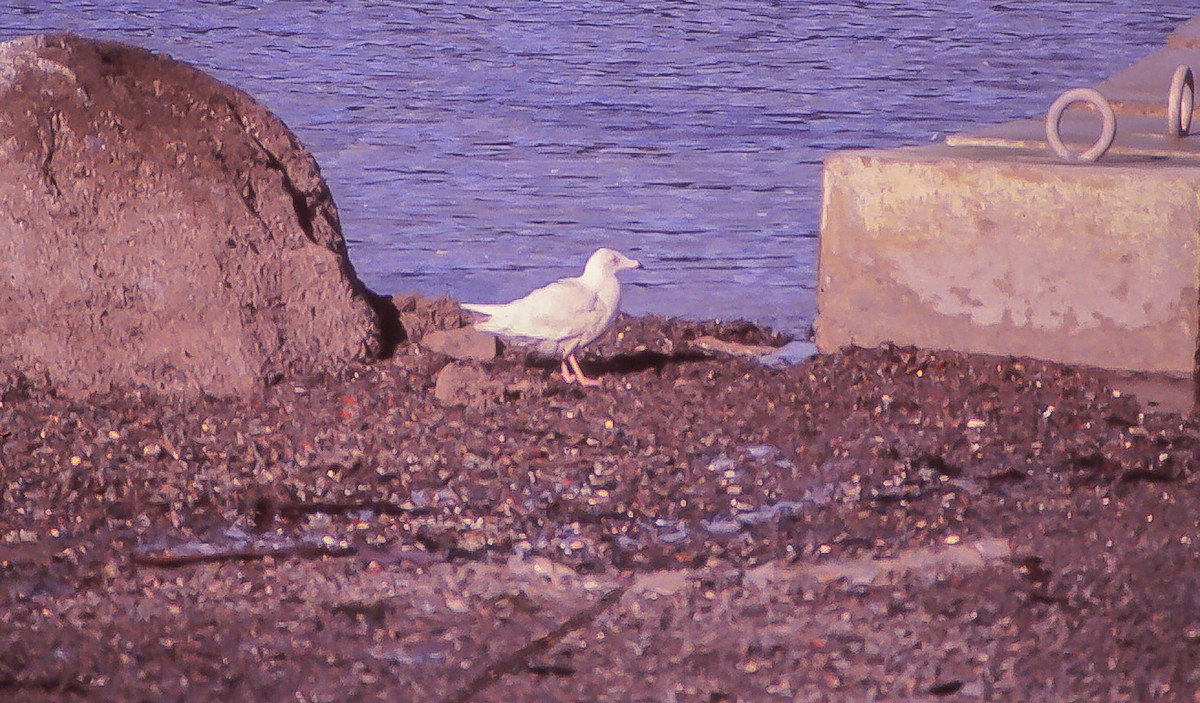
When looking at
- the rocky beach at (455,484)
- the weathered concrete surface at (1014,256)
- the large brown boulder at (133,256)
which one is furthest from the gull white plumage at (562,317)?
the weathered concrete surface at (1014,256)

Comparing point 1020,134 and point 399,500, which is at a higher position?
point 1020,134

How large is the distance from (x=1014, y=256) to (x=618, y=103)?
8.27 metres

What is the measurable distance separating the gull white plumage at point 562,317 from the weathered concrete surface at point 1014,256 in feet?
2.94

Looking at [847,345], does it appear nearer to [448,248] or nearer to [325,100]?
[448,248]

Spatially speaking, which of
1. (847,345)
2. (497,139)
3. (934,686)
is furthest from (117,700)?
(497,139)

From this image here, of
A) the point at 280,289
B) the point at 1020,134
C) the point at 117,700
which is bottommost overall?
the point at 117,700

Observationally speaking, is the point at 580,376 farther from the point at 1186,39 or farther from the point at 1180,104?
the point at 1186,39

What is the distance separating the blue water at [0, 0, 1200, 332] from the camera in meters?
9.10

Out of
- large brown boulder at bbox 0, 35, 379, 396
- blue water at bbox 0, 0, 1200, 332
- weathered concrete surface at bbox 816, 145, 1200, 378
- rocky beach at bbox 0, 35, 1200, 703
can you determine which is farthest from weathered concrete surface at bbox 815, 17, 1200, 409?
large brown boulder at bbox 0, 35, 379, 396

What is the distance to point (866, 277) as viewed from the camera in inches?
250

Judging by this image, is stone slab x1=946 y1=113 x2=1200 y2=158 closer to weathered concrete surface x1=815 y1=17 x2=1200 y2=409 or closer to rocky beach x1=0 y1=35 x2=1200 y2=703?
weathered concrete surface x1=815 y1=17 x2=1200 y2=409

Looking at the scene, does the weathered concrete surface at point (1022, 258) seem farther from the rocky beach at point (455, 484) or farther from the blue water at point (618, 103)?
the blue water at point (618, 103)

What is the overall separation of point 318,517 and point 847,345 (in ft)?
7.73

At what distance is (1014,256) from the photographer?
6.10 meters
